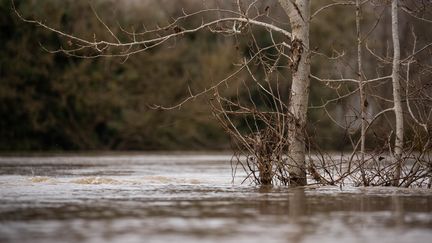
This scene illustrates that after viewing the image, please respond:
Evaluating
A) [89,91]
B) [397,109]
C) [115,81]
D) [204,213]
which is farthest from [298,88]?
[115,81]

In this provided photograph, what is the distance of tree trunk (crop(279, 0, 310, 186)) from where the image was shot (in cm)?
1566

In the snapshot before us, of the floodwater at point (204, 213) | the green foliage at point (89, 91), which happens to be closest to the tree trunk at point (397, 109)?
the floodwater at point (204, 213)

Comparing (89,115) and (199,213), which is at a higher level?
(89,115)

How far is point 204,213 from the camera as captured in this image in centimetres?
1076

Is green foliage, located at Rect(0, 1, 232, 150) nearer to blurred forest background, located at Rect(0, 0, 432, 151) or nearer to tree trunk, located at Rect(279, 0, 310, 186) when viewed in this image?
blurred forest background, located at Rect(0, 0, 432, 151)

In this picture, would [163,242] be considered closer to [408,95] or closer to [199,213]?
[199,213]

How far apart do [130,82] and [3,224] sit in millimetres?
29482

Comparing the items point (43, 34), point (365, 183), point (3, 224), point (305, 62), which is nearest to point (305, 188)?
point (365, 183)

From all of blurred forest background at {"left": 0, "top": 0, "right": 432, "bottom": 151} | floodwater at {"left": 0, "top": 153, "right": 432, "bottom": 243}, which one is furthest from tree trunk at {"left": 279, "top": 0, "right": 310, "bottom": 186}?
blurred forest background at {"left": 0, "top": 0, "right": 432, "bottom": 151}

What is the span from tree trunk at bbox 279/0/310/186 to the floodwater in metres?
0.75

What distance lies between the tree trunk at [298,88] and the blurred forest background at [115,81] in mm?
19103

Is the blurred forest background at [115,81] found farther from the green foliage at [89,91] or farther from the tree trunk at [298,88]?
the tree trunk at [298,88]

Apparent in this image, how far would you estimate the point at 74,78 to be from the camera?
37656 millimetres

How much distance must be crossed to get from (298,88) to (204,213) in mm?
5587
